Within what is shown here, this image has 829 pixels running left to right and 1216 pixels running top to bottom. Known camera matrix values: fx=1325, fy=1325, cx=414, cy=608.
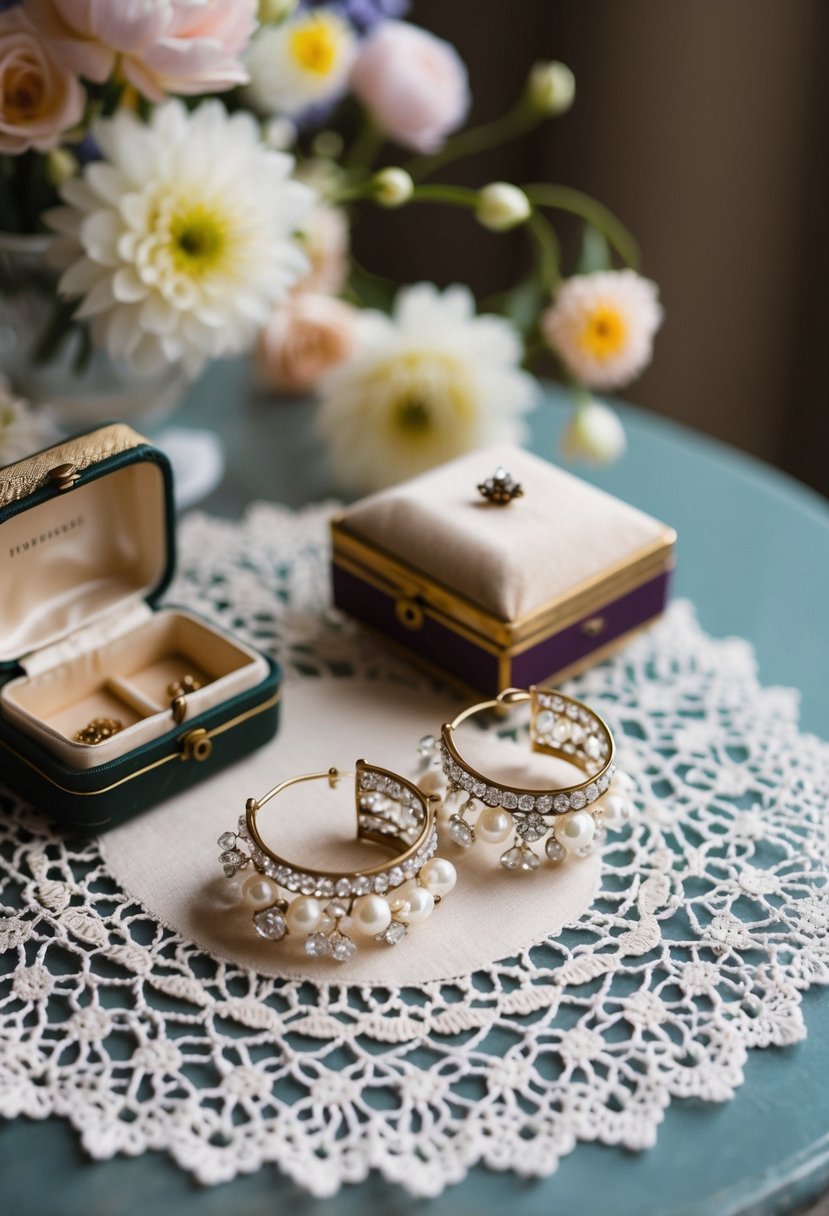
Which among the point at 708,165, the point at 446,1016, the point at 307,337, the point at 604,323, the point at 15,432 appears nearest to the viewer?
the point at 446,1016

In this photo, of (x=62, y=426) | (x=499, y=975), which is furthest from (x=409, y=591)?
(x=62, y=426)

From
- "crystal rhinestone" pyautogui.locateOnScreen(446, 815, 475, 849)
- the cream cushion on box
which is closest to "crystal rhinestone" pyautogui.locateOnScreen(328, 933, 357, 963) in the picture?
"crystal rhinestone" pyautogui.locateOnScreen(446, 815, 475, 849)

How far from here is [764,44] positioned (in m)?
2.18

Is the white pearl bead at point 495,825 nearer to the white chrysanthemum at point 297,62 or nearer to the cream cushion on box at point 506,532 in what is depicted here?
the cream cushion on box at point 506,532

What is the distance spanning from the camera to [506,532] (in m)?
1.26

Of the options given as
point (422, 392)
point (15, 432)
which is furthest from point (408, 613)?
point (15, 432)

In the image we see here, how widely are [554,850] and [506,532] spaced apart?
12.9 inches

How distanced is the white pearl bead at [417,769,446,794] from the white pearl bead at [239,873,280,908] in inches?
7.1

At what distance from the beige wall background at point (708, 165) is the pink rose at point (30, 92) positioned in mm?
1337

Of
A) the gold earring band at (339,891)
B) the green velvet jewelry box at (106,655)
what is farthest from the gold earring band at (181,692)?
the gold earring band at (339,891)

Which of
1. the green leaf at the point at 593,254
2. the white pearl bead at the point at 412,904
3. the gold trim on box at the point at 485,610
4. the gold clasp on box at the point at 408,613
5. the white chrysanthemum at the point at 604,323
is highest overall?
the green leaf at the point at 593,254

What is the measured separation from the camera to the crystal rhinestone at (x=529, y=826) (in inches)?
42.3

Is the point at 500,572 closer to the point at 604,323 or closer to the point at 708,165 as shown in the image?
the point at 604,323

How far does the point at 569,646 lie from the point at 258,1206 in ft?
2.01
